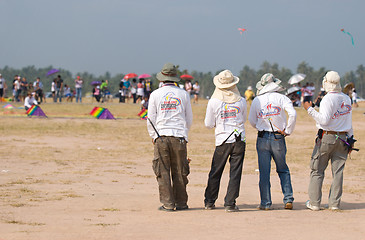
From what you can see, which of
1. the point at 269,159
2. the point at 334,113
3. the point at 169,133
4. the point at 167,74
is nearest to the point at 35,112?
the point at 167,74

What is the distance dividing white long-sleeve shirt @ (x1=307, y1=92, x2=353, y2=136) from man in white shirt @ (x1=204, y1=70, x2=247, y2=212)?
3.45ft

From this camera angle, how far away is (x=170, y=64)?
27.3 ft

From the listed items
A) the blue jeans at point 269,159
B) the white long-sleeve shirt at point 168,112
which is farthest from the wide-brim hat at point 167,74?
the blue jeans at point 269,159

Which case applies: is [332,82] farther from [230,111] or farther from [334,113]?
[230,111]

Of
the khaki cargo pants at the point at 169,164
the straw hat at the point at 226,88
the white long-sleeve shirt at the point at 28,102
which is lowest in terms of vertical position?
the khaki cargo pants at the point at 169,164

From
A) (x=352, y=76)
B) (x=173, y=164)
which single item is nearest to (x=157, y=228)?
(x=173, y=164)

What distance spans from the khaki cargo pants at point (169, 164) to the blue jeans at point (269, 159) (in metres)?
1.13

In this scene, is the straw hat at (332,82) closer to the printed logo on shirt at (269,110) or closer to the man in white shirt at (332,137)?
the man in white shirt at (332,137)

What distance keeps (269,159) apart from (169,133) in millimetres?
1527

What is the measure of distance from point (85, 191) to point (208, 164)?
15.7 ft

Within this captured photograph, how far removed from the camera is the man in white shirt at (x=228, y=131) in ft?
26.4

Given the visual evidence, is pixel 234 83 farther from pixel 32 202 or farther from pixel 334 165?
pixel 32 202

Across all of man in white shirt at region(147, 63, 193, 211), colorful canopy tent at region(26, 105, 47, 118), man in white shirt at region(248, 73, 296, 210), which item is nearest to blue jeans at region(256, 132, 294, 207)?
man in white shirt at region(248, 73, 296, 210)

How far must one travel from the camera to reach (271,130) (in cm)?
827
